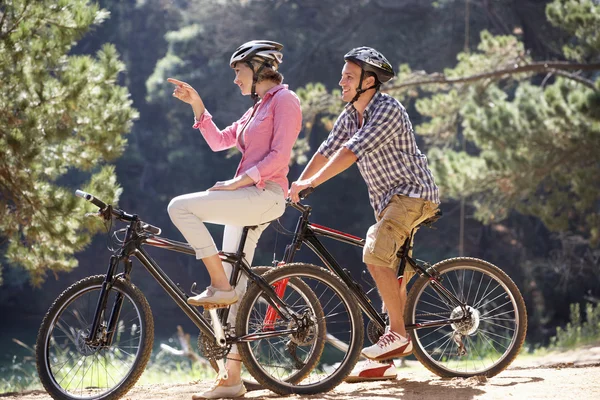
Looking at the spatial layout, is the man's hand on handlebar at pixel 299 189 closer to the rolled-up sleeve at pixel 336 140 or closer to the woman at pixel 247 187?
the woman at pixel 247 187

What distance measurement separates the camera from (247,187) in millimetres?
4145

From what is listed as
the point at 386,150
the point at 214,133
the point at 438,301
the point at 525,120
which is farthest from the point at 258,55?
the point at 525,120

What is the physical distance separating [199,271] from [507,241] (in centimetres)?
1058

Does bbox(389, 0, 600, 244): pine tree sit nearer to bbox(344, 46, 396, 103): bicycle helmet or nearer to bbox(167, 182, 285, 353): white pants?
bbox(344, 46, 396, 103): bicycle helmet

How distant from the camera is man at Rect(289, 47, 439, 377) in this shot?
4402 millimetres

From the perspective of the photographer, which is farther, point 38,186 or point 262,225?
point 38,186

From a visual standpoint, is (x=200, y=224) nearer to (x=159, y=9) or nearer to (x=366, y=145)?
(x=366, y=145)

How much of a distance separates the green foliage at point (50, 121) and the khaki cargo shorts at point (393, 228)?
4.32m

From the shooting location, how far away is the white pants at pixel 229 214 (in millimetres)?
3979

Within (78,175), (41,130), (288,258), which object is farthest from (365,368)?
(78,175)

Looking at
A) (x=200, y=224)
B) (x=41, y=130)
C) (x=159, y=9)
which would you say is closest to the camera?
(x=200, y=224)

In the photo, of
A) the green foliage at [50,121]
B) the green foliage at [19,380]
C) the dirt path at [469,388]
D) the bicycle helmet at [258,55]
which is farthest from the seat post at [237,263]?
the green foliage at [50,121]

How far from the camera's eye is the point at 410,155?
4.52m

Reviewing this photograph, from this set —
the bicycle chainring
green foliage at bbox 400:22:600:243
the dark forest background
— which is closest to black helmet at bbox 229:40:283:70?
the dark forest background
